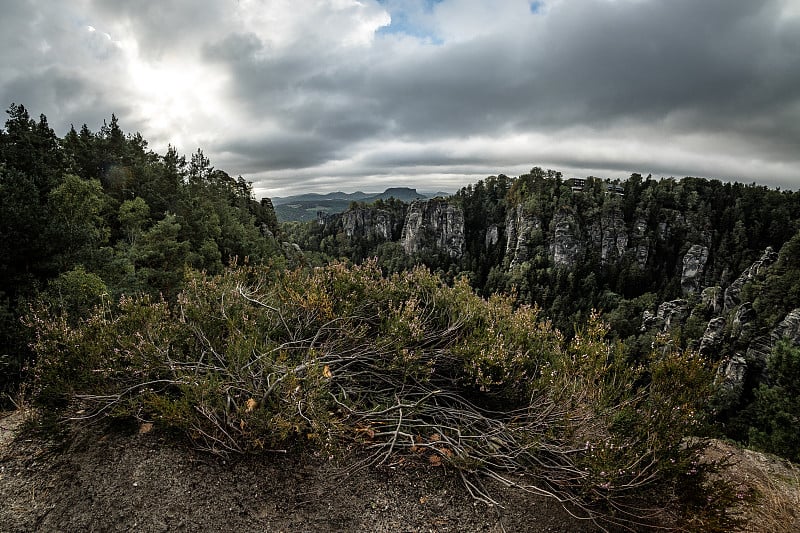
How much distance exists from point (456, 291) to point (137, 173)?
26.8 metres

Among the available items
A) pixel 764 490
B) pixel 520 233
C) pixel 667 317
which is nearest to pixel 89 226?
pixel 764 490

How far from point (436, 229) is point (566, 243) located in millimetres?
36057

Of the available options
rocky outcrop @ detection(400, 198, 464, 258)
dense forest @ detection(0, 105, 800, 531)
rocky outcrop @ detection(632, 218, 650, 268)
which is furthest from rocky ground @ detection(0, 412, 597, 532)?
rocky outcrop @ detection(400, 198, 464, 258)

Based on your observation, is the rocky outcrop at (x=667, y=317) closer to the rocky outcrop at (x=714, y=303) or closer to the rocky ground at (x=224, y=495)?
the rocky outcrop at (x=714, y=303)

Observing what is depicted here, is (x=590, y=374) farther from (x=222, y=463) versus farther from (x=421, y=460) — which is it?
(x=222, y=463)

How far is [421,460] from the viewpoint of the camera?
14.8 feet

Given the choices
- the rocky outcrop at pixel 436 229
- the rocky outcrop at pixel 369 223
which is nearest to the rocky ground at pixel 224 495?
the rocky outcrop at pixel 436 229

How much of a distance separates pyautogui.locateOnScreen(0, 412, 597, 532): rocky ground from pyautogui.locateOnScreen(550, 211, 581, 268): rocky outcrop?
278 feet

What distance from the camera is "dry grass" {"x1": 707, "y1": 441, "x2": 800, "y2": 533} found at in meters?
3.75

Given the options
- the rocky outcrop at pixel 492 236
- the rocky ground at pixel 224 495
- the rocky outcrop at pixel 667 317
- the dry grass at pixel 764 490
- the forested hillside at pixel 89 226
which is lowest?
the rocky outcrop at pixel 667 317

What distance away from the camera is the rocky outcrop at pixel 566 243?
80625 millimetres

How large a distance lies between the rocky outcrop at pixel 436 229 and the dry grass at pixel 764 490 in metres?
93.3

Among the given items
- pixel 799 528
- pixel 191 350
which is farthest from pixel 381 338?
pixel 799 528

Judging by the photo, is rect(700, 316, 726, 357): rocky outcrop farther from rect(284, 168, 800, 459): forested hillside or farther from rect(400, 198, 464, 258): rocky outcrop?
rect(400, 198, 464, 258): rocky outcrop
